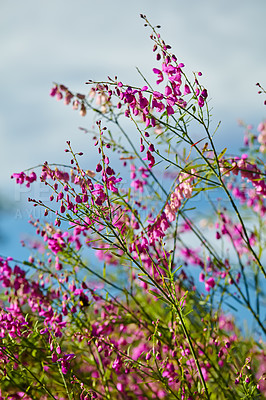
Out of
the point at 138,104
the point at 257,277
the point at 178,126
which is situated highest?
the point at 138,104

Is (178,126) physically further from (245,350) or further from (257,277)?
(245,350)

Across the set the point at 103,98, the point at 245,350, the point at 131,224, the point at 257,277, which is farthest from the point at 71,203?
the point at 245,350

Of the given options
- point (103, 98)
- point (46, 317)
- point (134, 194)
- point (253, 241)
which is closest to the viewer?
point (46, 317)

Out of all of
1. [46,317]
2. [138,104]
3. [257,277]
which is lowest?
[257,277]

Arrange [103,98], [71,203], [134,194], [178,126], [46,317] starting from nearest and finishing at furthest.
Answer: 1. [71,203]
2. [178,126]
3. [46,317]
4. [103,98]
5. [134,194]

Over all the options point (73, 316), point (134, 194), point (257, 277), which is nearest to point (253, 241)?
point (257, 277)

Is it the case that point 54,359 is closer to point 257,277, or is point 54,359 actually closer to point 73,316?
point 73,316

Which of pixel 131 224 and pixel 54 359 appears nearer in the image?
pixel 54 359

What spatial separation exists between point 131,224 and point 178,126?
2.55 ft

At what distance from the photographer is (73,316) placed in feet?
8.66

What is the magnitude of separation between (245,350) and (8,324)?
2149mm

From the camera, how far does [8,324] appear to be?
220cm

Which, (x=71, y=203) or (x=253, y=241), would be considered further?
(x=253, y=241)

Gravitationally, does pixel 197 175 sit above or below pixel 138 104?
below
